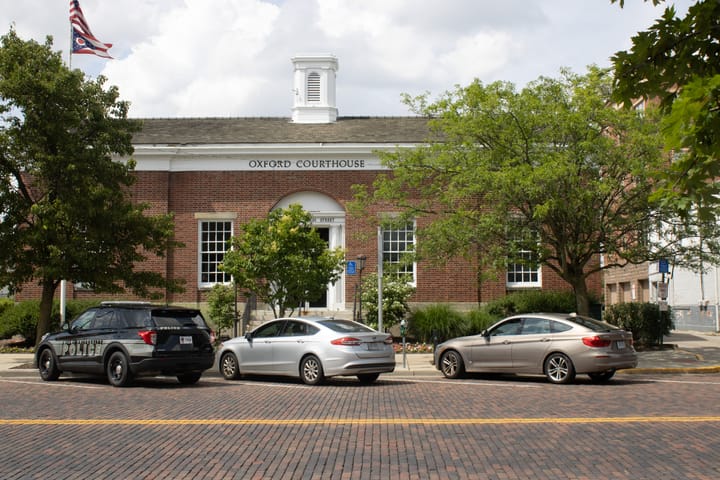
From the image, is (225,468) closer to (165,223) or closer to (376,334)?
(376,334)

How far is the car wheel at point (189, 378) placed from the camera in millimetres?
15805

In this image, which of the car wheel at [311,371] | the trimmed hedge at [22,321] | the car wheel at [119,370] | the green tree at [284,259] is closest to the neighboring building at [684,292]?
the green tree at [284,259]

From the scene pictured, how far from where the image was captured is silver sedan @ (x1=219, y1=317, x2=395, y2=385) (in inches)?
604

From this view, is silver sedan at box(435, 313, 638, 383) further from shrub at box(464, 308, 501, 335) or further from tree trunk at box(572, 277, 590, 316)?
shrub at box(464, 308, 501, 335)

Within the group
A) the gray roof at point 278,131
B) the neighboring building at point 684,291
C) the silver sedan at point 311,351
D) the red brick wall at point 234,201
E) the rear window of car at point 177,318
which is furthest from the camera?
the neighboring building at point 684,291

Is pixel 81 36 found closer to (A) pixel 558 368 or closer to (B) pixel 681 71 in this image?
(A) pixel 558 368

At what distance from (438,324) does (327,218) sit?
658 centimetres

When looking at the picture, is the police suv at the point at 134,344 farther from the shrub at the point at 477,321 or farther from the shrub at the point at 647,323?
the shrub at the point at 647,323

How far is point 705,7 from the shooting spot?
7.34 m

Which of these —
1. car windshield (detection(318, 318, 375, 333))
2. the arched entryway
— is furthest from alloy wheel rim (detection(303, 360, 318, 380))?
the arched entryway

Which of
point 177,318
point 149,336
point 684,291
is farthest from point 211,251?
point 684,291

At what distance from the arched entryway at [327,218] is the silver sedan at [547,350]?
1168 centimetres

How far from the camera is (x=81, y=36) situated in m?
25.0

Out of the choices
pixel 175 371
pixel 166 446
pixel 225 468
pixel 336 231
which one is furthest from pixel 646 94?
pixel 336 231
